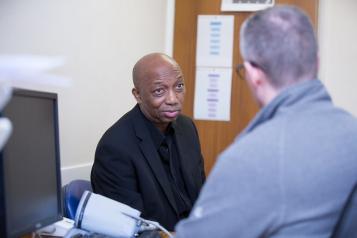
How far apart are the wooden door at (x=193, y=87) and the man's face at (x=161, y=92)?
1.17 m

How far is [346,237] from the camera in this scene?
880mm

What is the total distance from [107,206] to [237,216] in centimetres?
63

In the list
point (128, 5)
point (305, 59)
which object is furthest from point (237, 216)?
point (128, 5)

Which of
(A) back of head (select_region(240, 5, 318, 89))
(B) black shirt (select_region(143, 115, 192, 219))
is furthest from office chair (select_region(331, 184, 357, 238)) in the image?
(B) black shirt (select_region(143, 115, 192, 219))

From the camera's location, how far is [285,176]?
2.71ft

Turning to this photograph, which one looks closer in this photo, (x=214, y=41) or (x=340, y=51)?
(x=340, y=51)

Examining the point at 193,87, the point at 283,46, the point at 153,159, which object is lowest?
the point at 153,159

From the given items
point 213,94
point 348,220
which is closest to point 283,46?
point 348,220

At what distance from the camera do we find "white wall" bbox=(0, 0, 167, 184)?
1.70 m

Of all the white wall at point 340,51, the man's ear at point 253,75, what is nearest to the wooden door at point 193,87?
the white wall at point 340,51

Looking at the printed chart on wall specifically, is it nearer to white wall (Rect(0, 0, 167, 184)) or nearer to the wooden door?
the wooden door

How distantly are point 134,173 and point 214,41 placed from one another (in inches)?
60.6

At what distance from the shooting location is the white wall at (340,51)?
285 centimetres

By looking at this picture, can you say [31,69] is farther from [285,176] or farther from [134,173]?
[285,176]
